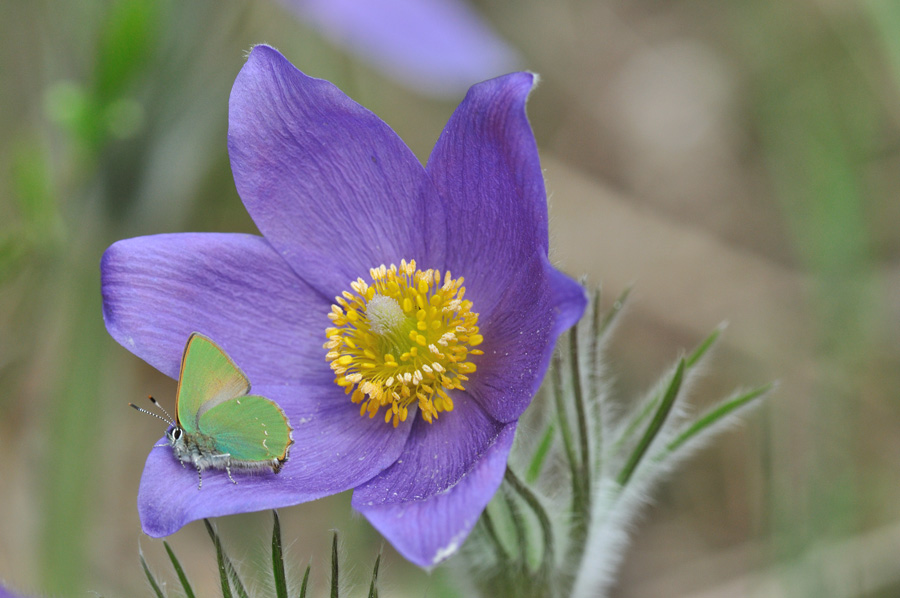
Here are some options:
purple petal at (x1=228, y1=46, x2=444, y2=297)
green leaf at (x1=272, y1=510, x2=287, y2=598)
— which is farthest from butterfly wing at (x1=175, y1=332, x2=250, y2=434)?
purple petal at (x1=228, y1=46, x2=444, y2=297)

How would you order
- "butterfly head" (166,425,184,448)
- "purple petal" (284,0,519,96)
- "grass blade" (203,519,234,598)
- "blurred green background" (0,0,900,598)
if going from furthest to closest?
"purple petal" (284,0,519,96), "blurred green background" (0,0,900,598), "butterfly head" (166,425,184,448), "grass blade" (203,519,234,598)

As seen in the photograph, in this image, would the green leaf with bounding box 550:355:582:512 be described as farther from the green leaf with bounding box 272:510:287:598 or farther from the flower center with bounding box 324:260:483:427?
the green leaf with bounding box 272:510:287:598

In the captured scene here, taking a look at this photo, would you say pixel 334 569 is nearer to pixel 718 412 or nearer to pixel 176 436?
pixel 176 436

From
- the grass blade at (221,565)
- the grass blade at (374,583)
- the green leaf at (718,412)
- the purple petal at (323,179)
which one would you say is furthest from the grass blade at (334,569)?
the green leaf at (718,412)

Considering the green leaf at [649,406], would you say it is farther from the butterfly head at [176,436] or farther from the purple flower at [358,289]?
the butterfly head at [176,436]

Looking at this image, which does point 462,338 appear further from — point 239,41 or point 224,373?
point 239,41

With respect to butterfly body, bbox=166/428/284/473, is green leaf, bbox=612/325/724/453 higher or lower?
higher

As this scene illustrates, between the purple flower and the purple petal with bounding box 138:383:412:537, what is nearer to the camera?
the purple petal with bounding box 138:383:412:537
